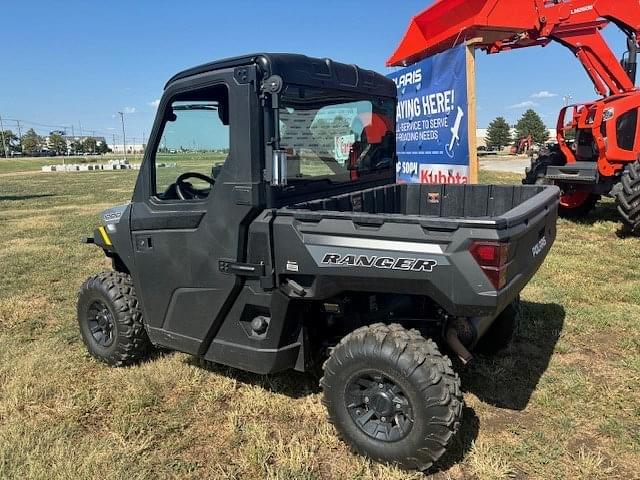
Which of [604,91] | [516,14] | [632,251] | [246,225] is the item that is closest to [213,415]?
[246,225]

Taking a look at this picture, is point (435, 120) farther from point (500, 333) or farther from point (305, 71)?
point (305, 71)

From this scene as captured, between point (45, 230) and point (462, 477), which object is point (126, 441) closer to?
point (462, 477)

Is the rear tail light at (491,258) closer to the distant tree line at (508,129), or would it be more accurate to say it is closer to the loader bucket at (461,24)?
the loader bucket at (461,24)

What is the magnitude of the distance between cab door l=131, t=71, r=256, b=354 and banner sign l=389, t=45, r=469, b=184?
3.79 m

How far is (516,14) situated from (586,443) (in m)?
7.11

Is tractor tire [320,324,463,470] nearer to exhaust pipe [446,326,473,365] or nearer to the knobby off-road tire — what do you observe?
exhaust pipe [446,326,473,365]

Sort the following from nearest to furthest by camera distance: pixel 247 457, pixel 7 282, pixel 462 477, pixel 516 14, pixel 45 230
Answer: pixel 462 477 < pixel 247 457 < pixel 7 282 < pixel 516 14 < pixel 45 230

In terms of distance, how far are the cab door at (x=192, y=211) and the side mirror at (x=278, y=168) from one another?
0.50 ft

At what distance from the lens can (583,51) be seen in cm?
912

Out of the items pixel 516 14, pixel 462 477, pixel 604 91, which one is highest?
pixel 516 14

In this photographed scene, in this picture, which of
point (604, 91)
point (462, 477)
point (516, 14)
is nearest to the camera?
point (462, 477)

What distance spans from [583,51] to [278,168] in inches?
328

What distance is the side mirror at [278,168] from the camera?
2.95m

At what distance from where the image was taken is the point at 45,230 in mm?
10953
